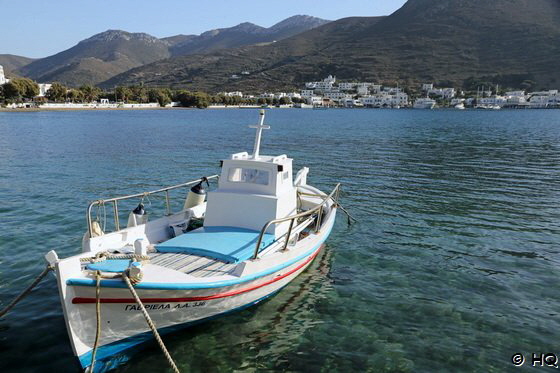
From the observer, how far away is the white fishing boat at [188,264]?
755 centimetres

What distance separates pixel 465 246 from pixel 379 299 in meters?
5.65

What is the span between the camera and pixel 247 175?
12.1 meters

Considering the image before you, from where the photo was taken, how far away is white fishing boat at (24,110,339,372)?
7.55 meters

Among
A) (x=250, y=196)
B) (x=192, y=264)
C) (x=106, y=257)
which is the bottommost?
(x=192, y=264)

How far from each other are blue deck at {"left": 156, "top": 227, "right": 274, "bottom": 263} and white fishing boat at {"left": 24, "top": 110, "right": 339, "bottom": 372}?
0.02 meters

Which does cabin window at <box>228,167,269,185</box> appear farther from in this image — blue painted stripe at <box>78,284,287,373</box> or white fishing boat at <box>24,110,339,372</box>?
blue painted stripe at <box>78,284,287,373</box>

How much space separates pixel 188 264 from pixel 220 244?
1.17 metres

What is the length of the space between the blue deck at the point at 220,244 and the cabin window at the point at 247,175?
4.94 feet

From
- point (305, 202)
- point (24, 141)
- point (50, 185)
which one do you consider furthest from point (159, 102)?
point (305, 202)

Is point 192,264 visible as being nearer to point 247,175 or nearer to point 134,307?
point 134,307

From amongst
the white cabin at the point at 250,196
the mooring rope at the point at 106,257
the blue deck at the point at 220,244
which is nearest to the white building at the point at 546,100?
the white cabin at the point at 250,196

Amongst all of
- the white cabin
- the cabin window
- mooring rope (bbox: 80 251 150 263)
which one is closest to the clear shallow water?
mooring rope (bbox: 80 251 150 263)

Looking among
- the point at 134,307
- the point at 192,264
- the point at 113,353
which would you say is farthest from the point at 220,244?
the point at 113,353

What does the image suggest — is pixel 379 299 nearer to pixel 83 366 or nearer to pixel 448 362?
pixel 448 362
